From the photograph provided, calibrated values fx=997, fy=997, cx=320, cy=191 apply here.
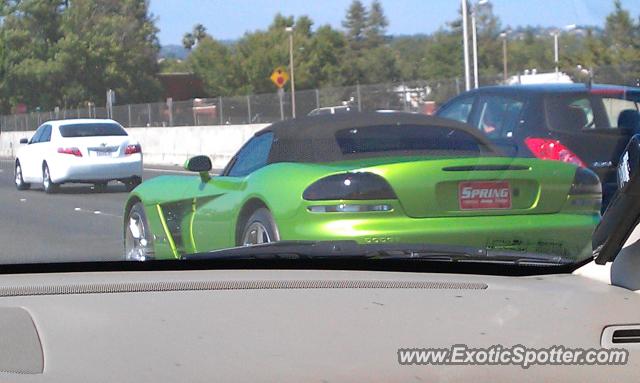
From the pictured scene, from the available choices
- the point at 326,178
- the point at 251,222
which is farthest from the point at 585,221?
the point at 251,222

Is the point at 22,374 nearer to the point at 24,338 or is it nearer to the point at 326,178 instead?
the point at 24,338

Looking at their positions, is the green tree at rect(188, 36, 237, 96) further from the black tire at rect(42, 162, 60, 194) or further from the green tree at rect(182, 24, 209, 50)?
the black tire at rect(42, 162, 60, 194)

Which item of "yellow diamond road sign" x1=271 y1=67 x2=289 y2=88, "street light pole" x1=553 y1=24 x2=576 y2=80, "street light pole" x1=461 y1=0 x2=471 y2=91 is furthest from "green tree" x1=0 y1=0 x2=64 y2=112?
"street light pole" x1=553 y1=24 x2=576 y2=80

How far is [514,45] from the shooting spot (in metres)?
3.94

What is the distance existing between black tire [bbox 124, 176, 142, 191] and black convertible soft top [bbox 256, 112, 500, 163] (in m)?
0.57

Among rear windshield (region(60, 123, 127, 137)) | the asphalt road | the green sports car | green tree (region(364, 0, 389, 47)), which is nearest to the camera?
the asphalt road

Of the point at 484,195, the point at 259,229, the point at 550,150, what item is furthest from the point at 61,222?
the point at 550,150

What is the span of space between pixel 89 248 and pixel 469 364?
1516mm

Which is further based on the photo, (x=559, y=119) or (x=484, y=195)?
(x=559, y=119)

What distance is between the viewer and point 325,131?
3.84 m

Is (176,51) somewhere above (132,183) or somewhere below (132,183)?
above

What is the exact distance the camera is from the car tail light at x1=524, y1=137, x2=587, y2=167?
160 inches

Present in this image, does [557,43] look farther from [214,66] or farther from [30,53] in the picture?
[30,53]

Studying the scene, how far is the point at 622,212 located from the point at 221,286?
137 cm
